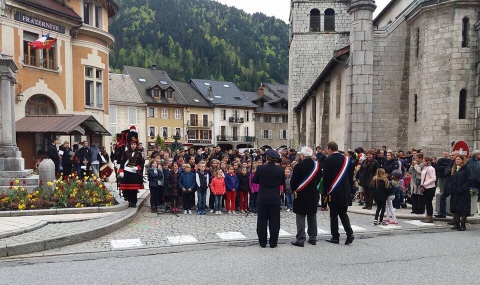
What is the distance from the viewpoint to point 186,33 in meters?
124

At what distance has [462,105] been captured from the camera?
16125mm

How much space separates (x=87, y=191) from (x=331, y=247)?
6750 mm

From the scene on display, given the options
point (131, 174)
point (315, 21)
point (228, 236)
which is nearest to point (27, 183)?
point (131, 174)

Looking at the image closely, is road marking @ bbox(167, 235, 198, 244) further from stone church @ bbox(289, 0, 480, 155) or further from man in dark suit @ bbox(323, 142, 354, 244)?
stone church @ bbox(289, 0, 480, 155)

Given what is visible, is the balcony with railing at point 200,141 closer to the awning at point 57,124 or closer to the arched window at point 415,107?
the awning at point 57,124

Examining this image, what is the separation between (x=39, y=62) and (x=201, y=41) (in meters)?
102

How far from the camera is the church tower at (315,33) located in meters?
37.4

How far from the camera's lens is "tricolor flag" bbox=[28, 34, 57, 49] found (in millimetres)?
19672

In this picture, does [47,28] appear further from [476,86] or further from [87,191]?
[476,86]

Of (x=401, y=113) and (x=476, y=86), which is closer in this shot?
(x=476, y=86)

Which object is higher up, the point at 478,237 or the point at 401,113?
the point at 401,113

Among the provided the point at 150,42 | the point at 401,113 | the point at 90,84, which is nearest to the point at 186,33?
the point at 150,42

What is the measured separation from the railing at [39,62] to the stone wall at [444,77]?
66.1 feet

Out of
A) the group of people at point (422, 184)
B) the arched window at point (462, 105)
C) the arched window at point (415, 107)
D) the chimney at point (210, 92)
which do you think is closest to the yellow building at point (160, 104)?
the chimney at point (210, 92)
